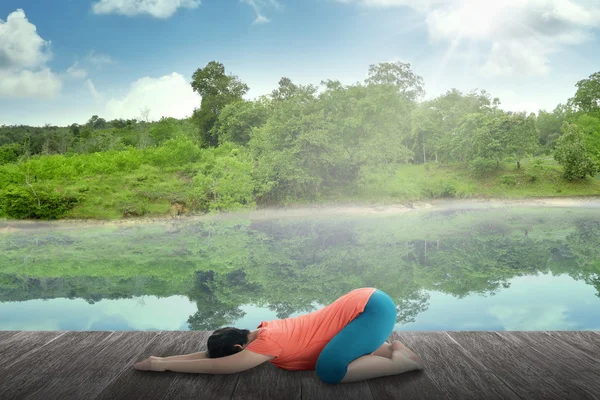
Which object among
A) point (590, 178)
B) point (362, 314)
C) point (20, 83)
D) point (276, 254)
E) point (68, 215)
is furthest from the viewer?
point (20, 83)

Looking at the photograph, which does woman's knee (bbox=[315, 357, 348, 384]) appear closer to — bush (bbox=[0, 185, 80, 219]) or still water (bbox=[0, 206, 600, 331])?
still water (bbox=[0, 206, 600, 331])

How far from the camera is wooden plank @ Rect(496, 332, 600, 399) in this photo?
152 centimetres

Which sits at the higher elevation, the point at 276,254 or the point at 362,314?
the point at 362,314

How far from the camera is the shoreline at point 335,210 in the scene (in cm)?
1241

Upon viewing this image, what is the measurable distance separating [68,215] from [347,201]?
8.57 meters

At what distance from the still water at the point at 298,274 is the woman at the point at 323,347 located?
301cm

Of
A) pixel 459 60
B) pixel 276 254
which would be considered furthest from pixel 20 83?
pixel 459 60

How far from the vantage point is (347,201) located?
603 inches

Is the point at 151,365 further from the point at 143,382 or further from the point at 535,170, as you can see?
the point at 535,170

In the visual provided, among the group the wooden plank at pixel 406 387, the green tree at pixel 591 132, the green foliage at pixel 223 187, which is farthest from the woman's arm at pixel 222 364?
the green tree at pixel 591 132

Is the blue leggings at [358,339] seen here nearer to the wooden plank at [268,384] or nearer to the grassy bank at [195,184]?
the wooden plank at [268,384]

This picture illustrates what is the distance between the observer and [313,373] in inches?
63.5

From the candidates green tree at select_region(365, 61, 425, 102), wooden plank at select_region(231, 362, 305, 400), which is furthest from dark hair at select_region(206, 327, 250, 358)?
green tree at select_region(365, 61, 425, 102)

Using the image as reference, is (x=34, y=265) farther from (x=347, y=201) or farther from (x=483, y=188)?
(x=483, y=188)
